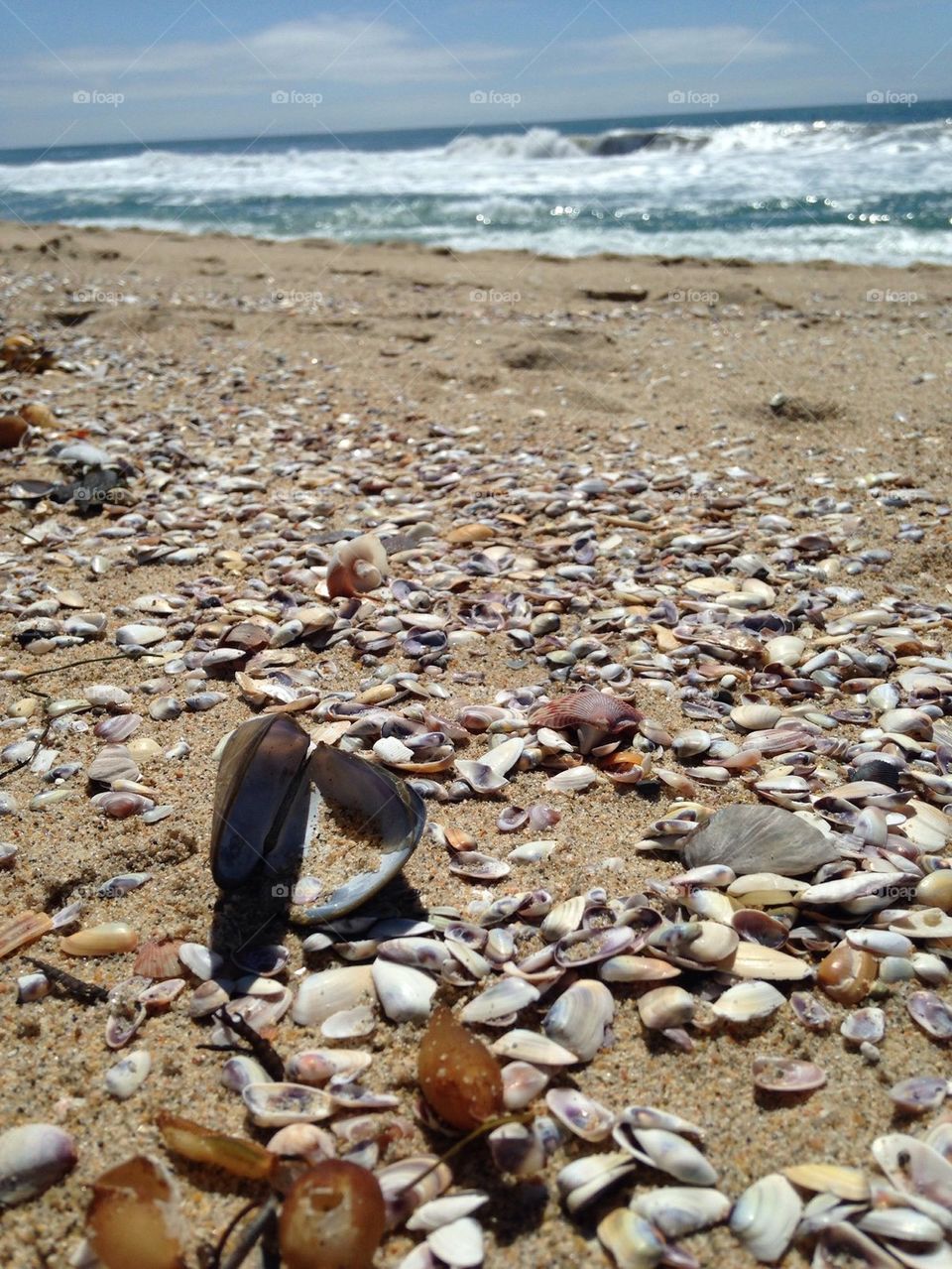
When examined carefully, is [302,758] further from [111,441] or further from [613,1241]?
[111,441]

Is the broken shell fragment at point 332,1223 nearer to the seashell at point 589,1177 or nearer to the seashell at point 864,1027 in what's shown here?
the seashell at point 589,1177

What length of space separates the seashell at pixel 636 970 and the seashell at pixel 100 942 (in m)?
0.92

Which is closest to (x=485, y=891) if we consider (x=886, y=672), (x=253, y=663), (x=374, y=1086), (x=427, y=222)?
(x=374, y=1086)

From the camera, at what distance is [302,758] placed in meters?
2.03

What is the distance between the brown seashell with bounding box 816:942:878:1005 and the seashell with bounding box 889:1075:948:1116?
0.57 ft

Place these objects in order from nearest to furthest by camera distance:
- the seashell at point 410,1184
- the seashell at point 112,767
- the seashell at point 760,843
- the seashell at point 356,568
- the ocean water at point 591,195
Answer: the seashell at point 410,1184
the seashell at point 760,843
the seashell at point 112,767
the seashell at point 356,568
the ocean water at point 591,195

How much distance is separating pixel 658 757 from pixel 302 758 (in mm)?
915

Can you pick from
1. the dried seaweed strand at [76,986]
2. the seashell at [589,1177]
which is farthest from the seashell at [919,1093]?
the dried seaweed strand at [76,986]

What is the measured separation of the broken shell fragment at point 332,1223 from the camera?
47.4 inches

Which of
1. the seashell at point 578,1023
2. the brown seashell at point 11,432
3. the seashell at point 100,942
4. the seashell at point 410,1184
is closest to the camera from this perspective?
the seashell at point 410,1184

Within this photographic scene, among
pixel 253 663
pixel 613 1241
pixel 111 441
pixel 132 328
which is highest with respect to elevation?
pixel 132 328

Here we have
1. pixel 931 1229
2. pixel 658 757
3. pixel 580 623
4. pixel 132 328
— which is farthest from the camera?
pixel 132 328

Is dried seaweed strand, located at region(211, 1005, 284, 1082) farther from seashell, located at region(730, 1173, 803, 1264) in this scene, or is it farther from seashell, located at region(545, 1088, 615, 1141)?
seashell, located at region(730, 1173, 803, 1264)

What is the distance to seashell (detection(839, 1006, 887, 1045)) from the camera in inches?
62.0
